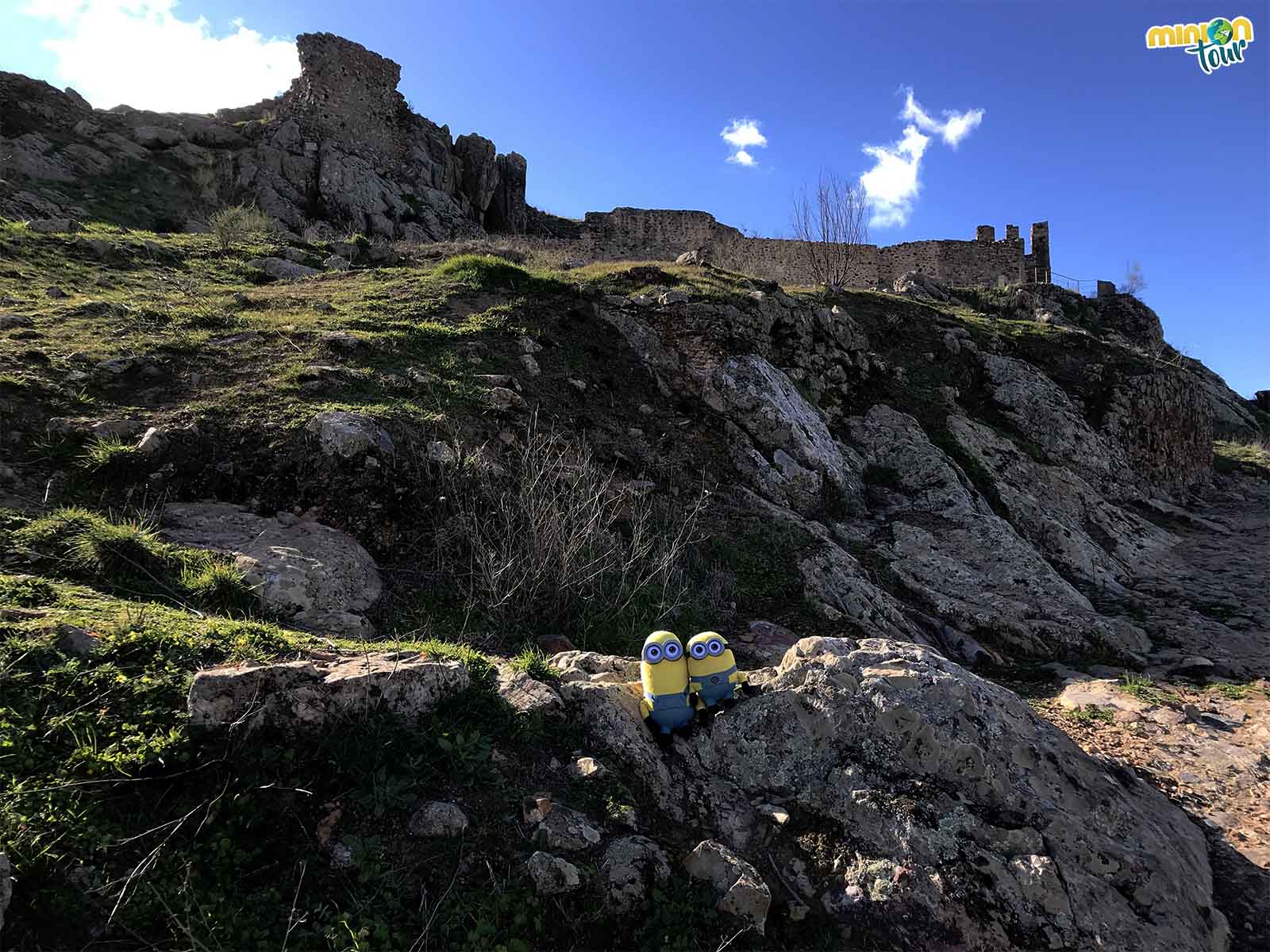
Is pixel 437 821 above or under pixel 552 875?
above

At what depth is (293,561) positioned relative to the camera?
14.5 feet

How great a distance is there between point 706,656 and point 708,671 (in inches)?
2.9

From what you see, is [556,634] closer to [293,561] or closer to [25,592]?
[293,561]

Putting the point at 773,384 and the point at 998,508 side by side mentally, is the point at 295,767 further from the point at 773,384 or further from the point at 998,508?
the point at 998,508

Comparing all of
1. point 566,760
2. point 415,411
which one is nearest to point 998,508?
point 415,411

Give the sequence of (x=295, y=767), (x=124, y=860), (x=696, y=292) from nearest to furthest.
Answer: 1. (x=124, y=860)
2. (x=295, y=767)
3. (x=696, y=292)

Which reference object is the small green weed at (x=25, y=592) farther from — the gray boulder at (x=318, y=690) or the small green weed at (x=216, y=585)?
the gray boulder at (x=318, y=690)

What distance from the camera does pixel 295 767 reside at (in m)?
2.40

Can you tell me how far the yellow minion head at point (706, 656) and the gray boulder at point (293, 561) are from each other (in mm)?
2081

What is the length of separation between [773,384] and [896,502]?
232cm

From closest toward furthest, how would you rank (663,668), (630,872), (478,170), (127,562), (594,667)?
1. (630,872)
2. (663,668)
3. (594,667)
4. (127,562)
5. (478,170)

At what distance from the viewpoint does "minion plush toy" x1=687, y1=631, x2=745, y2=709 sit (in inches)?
130

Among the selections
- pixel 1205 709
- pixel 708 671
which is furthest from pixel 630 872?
pixel 1205 709

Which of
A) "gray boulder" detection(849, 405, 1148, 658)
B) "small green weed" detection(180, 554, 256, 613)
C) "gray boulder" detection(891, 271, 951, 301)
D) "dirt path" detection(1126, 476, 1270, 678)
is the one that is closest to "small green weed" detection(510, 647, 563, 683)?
"small green weed" detection(180, 554, 256, 613)
